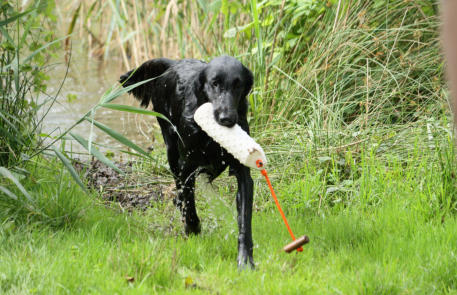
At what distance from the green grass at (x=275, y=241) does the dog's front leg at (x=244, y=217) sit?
0.24ft

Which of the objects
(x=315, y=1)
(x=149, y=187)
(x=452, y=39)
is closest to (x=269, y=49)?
(x=315, y=1)

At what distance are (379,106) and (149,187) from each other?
2060 mm

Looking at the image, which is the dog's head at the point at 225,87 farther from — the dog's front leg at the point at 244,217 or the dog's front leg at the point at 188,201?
the dog's front leg at the point at 188,201

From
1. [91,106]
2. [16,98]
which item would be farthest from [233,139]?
[91,106]

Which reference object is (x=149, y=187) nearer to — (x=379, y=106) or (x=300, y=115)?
(x=300, y=115)

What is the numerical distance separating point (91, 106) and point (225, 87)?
16.1 ft

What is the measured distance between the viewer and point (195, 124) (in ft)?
12.1

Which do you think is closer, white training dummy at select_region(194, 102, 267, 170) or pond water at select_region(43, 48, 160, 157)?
white training dummy at select_region(194, 102, 267, 170)

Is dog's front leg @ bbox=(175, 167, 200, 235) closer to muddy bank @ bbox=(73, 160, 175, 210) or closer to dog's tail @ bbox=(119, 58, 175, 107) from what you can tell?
muddy bank @ bbox=(73, 160, 175, 210)

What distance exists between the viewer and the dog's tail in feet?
15.0

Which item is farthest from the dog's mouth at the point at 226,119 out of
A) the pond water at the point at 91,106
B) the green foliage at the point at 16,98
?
the pond water at the point at 91,106

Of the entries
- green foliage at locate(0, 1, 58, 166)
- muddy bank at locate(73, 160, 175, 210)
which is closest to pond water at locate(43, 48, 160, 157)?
muddy bank at locate(73, 160, 175, 210)

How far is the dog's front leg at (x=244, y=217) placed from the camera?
3.29m

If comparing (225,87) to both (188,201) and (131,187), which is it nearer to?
(188,201)
